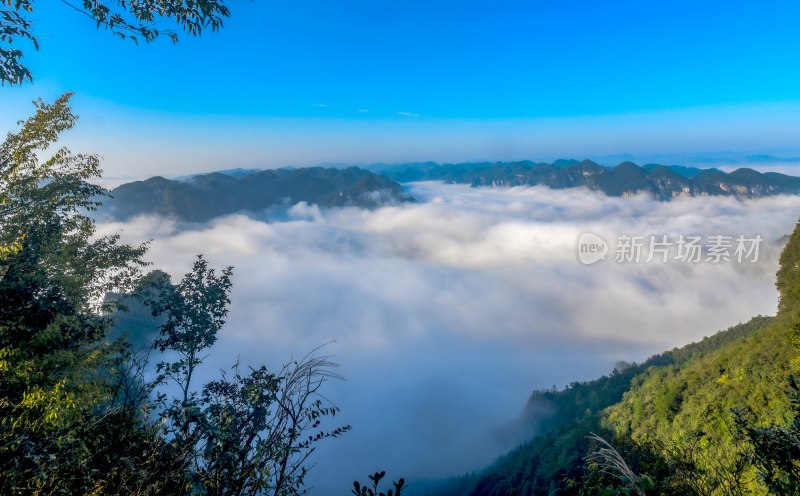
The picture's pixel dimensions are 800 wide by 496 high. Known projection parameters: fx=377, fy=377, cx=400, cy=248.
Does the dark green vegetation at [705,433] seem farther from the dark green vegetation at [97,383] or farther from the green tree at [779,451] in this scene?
the dark green vegetation at [97,383]

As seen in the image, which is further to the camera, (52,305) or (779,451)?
(52,305)

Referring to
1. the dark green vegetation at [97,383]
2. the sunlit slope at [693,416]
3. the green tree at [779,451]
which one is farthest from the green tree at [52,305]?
the sunlit slope at [693,416]

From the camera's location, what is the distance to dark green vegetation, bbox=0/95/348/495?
3988mm

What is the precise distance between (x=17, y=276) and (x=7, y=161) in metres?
3.61

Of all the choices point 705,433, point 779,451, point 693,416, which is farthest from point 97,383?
point 693,416

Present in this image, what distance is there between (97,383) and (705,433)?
77.5 ft

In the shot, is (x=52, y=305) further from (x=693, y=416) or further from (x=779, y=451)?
(x=693, y=416)

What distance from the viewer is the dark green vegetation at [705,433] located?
12.6 feet

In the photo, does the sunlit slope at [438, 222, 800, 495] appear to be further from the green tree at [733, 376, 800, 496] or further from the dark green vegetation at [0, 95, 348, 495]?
the dark green vegetation at [0, 95, 348, 495]

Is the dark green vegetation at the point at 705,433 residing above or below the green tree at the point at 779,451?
below

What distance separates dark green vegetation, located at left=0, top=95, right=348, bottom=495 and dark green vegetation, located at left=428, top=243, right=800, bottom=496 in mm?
3749

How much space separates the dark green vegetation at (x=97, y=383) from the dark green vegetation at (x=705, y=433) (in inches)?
Result: 148

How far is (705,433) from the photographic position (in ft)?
57.3

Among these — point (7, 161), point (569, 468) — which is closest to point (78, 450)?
point (7, 161)
